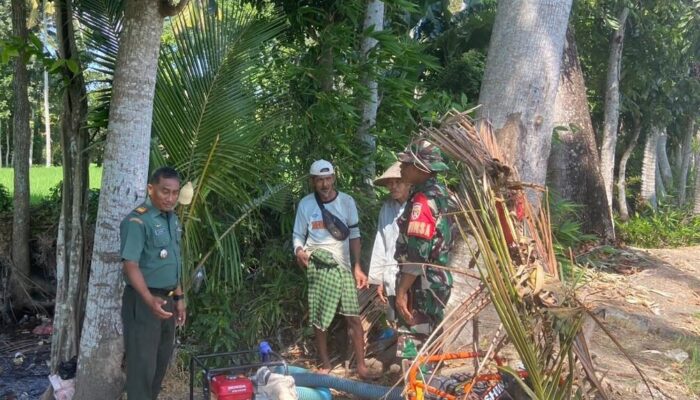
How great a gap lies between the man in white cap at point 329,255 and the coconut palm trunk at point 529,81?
1.37 metres

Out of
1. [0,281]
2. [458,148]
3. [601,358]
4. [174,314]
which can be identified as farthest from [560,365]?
[0,281]

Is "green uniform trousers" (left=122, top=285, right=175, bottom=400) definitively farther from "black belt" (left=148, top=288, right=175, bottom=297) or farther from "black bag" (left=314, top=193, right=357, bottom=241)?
"black bag" (left=314, top=193, right=357, bottom=241)

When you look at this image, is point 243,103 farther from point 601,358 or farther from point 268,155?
point 601,358

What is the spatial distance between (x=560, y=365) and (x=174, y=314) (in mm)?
2581

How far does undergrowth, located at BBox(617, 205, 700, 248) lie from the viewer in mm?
11594

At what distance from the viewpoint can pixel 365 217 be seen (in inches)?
243

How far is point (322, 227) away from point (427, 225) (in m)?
1.22

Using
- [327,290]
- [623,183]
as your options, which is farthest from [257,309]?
[623,183]

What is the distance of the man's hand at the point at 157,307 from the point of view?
3.85m

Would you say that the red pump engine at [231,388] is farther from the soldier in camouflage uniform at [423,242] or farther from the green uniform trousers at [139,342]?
the soldier in camouflage uniform at [423,242]

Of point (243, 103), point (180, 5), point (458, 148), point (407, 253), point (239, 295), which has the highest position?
point (180, 5)

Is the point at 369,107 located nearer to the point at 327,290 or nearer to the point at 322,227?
the point at 322,227

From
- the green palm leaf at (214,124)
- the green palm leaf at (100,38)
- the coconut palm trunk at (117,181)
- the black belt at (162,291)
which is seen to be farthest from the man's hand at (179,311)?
the green palm leaf at (100,38)

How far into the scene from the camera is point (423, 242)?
425cm
